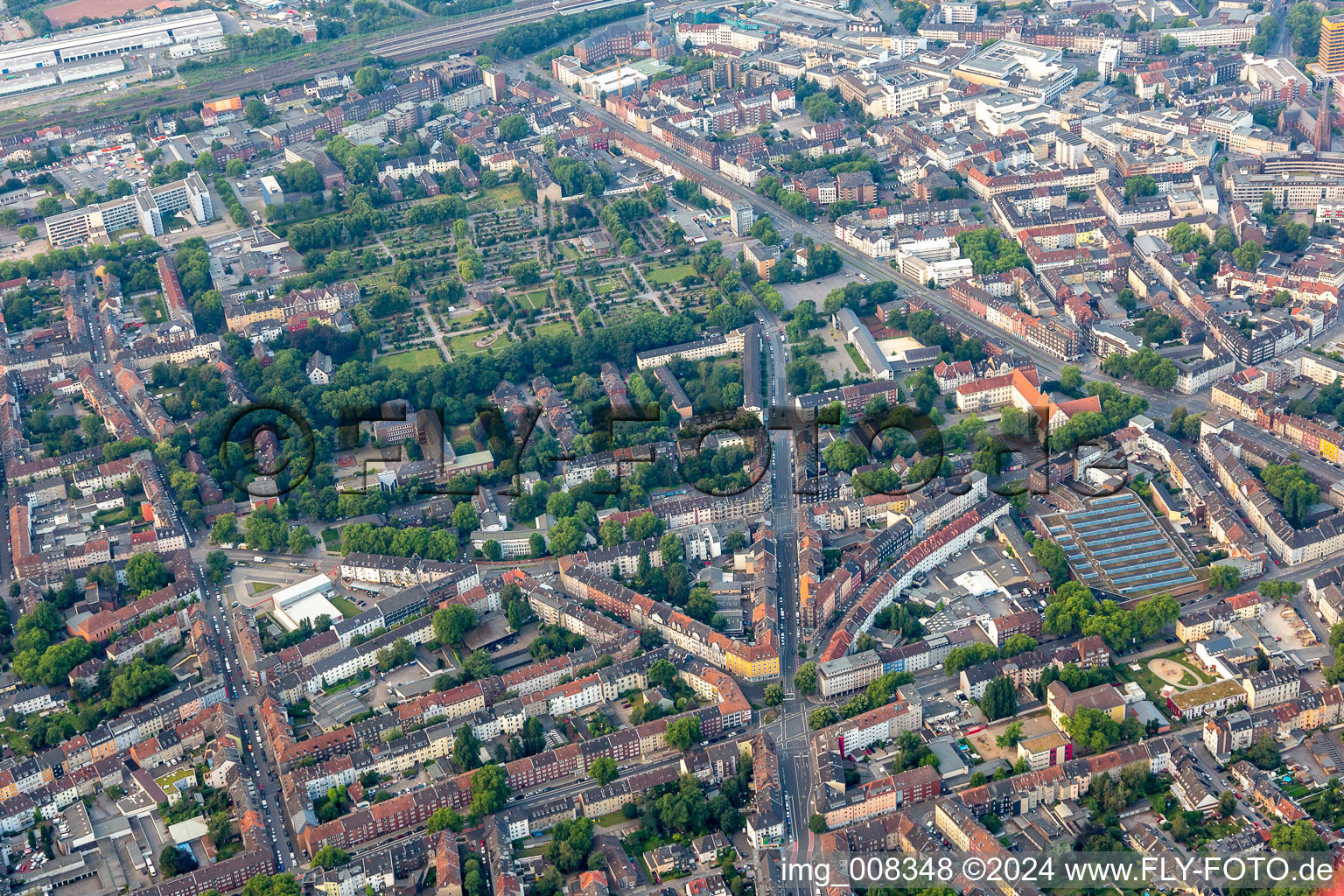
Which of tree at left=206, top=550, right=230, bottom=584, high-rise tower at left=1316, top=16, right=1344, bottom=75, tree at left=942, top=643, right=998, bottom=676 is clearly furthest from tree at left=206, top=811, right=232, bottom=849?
high-rise tower at left=1316, top=16, right=1344, bottom=75

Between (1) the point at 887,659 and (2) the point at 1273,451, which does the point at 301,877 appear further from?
(2) the point at 1273,451

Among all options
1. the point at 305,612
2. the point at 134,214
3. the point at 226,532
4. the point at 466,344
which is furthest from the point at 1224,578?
the point at 134,214

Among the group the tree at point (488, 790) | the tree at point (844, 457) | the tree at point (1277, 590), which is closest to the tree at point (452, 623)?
the tree at point (488, 790)

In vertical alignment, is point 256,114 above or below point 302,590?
above

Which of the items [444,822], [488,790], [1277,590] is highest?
[488,790]

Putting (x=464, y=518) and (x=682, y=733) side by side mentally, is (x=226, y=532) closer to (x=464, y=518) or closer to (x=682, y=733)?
(x=464, y=518)

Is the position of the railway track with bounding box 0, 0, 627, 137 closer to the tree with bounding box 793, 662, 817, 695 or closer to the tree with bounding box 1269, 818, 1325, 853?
the tree with bounding box 793, 662, 817, 695
